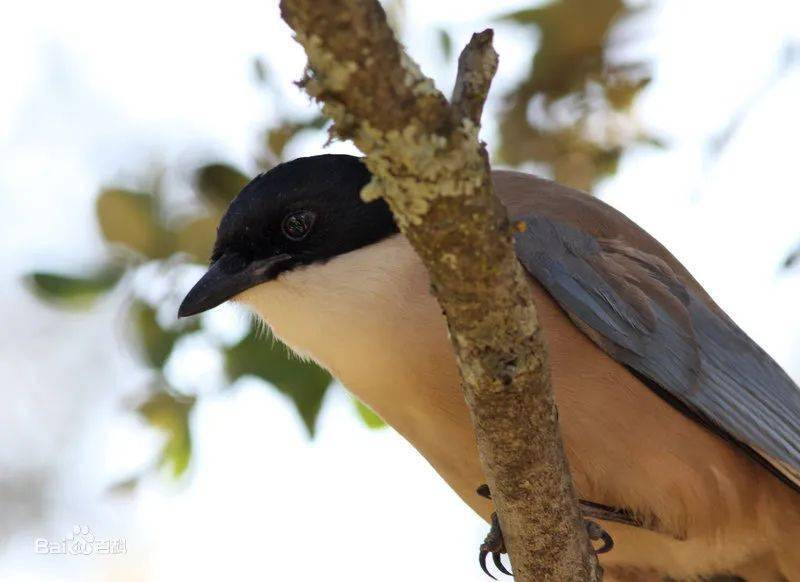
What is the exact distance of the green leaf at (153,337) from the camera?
4.88m

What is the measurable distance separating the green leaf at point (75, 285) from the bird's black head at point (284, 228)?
29.6 inches

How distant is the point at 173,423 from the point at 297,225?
45.7 inches

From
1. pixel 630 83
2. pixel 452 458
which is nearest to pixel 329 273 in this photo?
pixel 452 458

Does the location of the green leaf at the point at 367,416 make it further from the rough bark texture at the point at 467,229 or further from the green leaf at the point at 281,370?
the rough bark texture at the point at 467,229

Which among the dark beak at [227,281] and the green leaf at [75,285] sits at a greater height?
the dark beak at [227,281]

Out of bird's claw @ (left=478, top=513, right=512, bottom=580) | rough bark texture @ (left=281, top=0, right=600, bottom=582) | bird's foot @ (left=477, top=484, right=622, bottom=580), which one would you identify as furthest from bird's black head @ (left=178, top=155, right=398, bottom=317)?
rough bark texture @ (left=281, top=0, right=600, bottom=582)

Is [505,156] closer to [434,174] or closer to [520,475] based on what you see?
[520,475]

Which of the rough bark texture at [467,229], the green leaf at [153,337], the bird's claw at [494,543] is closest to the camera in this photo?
the rough bark texture at [467,229]

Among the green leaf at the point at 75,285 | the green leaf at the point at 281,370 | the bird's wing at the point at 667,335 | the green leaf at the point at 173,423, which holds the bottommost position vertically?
the green leaf at the point at 173,423

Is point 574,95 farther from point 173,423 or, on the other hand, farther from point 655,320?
point 173,423

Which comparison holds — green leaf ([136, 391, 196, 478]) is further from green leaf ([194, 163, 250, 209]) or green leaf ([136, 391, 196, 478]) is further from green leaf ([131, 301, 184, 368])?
green leaf ([194, 163, 250, 209])

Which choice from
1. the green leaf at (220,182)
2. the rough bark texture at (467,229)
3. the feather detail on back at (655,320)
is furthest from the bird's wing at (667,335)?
the green leaf at (220,182)

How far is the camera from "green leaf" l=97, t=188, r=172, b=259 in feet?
16.3

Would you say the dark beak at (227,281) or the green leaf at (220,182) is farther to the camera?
the green leaf at (220,182)
